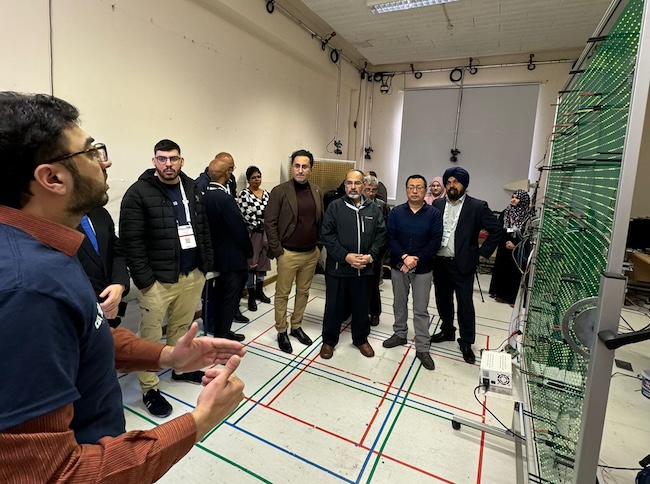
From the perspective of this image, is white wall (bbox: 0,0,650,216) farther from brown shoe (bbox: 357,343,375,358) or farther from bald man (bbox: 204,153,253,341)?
brown shoe (bbox: 357,343,375,358)

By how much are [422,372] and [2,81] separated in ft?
11.4

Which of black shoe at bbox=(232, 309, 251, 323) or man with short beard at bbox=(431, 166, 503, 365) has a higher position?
man with short beard at bbox=(431, 166, 503, 365)

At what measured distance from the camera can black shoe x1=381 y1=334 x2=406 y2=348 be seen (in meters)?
3.17

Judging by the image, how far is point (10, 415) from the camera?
20.9 inches

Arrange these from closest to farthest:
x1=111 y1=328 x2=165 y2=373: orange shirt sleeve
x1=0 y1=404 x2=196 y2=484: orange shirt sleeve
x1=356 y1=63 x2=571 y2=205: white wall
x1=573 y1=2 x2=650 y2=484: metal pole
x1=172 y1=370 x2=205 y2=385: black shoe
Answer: x1=0 y1=404 x2=196 y2=484: orange shirt sleeve
x1=573 y1=2 x2=650 y2=484: metal pole
x1=111 y1=328 x2=165 y2=373: orange shirt sleeve
x1=172 y1=370 x2=205 y2=385: black shoe
x1=356 y1=63 x2=571 y2=205: white wall

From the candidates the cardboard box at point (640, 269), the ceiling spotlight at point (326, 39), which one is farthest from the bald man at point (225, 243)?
the cardboard box at point (640, 269)

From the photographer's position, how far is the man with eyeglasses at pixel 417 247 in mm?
2855

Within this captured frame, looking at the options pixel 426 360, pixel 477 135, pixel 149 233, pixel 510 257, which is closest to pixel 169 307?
pixel 149 233

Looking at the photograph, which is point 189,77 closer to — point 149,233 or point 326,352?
point 149,233

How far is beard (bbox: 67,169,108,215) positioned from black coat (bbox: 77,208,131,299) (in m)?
1.30

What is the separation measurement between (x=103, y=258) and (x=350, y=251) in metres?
1.72

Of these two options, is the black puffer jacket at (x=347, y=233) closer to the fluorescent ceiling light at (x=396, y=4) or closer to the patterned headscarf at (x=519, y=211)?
the patterned headscarf at (x=519, y=211)

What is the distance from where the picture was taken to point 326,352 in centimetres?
295

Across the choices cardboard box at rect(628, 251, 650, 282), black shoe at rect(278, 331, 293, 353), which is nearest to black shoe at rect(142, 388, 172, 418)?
black shoe at rect(278, 331, 293, 353)
